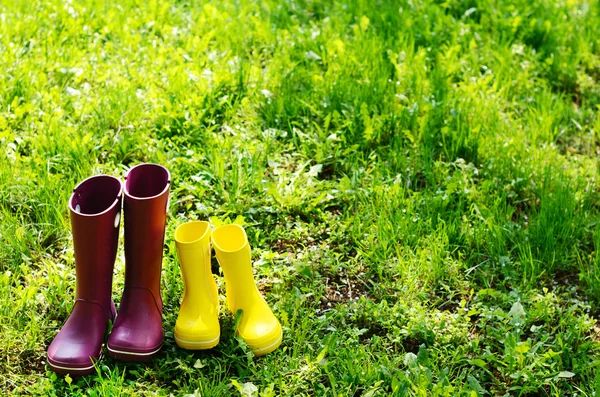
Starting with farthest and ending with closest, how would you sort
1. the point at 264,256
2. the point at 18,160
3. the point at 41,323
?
the point at 18,160 < the point at 264,256 < the point at 41,323

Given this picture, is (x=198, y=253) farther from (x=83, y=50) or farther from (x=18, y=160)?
(x=83, y=50)

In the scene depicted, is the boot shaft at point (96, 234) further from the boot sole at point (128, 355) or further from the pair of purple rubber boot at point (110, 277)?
the boot sole at point (128, 355)

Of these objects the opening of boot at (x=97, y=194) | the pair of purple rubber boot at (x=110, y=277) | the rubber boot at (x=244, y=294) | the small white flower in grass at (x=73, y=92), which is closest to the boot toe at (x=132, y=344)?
the pair of purple rubber boot at (x=110, y=277)

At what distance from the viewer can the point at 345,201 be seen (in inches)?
131

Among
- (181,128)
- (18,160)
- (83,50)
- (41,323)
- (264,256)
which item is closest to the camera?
(41,323)

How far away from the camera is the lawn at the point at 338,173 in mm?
2623

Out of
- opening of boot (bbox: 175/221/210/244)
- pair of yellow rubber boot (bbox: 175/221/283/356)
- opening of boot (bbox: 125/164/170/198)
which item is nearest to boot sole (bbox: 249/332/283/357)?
pair of yellow rubber boot (bbox: 175/221/283/356)

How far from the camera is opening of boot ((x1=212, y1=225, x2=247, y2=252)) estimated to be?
2.66 meters

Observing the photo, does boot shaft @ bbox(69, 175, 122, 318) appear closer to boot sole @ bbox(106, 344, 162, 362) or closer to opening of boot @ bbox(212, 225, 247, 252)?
boot sole @ bbox(106, 344, 162, 362)

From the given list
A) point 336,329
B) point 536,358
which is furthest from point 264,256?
point 536,358

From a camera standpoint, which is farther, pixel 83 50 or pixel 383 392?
pixel 83 50

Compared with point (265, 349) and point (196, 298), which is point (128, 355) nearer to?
point (196, 298)

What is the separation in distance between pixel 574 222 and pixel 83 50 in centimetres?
255

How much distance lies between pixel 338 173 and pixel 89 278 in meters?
1.32
